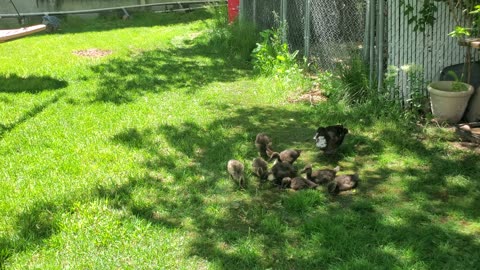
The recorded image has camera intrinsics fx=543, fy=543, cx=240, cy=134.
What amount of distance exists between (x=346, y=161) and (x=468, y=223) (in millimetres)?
1681

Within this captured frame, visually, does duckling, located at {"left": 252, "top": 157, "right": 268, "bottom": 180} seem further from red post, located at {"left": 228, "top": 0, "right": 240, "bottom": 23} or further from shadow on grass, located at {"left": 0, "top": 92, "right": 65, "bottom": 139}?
red post, located at {"left": 228, "top": 0, "right": 240, "bottom": 23}

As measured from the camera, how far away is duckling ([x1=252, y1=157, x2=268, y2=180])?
5293 millimetres

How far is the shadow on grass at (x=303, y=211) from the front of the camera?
3.91 metres

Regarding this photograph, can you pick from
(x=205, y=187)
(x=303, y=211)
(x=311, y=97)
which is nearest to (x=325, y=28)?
(x=311, y=97)

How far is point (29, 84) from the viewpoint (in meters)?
9.16

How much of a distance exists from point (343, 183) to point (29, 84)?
20.5 ft

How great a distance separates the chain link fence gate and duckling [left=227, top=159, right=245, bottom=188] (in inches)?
152

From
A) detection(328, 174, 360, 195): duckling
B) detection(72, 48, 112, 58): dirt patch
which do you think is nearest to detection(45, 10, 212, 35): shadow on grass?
detection(72, 48, 112, 58): dirt patch

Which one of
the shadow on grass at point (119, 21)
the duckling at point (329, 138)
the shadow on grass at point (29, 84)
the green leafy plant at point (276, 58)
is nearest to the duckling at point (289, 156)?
the duckling at point (329, 138)

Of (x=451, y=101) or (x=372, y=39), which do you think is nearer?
(x=451, y=101)

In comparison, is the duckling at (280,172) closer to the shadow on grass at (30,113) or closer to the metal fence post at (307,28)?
the shadow on grass at (30,113)

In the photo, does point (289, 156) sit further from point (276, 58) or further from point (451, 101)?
point (276, 58)

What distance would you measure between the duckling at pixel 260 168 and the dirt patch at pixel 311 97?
2922 millimetres

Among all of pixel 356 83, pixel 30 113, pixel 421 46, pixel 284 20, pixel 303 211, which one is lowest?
pixel 303 211
